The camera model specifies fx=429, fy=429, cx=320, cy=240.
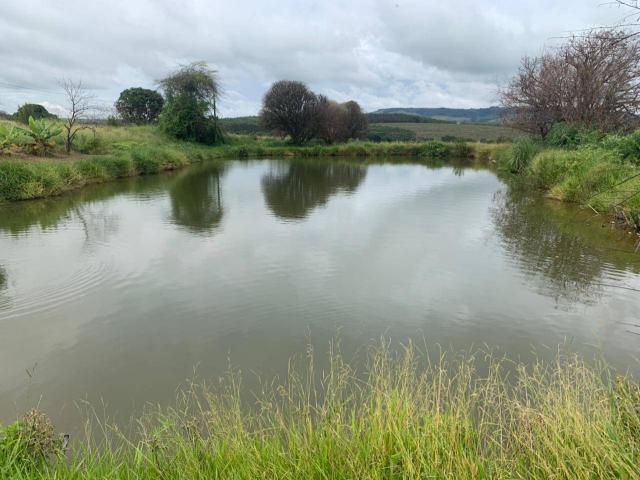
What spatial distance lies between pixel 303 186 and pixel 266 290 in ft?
36.2

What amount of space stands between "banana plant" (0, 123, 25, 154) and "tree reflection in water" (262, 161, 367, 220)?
316 inches

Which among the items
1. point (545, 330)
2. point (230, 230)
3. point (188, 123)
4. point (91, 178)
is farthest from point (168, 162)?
point (545, 330)

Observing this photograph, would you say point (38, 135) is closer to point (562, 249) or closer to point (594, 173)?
point (562, 249)

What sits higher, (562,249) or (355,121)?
(355,121)

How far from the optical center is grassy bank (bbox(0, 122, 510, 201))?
1164 centimetres

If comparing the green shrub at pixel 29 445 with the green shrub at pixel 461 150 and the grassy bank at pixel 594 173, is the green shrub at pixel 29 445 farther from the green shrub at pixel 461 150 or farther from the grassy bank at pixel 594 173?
the green shrub at pixel 461 150

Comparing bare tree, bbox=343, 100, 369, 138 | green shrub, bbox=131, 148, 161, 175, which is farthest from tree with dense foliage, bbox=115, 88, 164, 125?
green shrub, bbox=131, 148, 161, 175

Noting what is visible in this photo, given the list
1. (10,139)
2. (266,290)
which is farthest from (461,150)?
(266,290)

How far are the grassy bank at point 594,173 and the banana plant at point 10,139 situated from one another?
51.4ft

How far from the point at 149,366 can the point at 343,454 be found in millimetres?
2350

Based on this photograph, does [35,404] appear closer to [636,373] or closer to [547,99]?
[636,373]

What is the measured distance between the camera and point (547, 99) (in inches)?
783

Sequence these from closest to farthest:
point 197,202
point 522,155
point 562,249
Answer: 1. point 562,249
2. point 197,202
3. point 522,155

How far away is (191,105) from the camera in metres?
28.1
